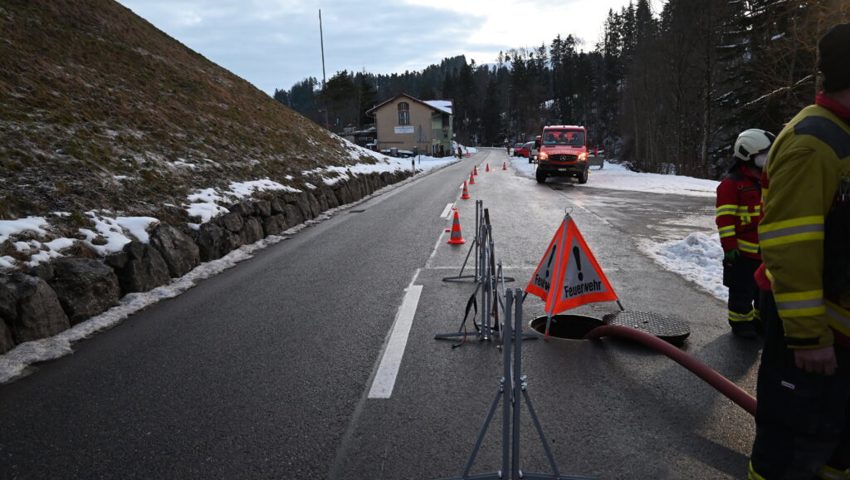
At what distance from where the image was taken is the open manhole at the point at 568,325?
216 inches

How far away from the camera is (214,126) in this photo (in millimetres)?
17781

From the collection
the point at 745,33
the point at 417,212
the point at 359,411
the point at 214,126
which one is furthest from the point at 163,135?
the point at 745,33

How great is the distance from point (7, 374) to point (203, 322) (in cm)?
180

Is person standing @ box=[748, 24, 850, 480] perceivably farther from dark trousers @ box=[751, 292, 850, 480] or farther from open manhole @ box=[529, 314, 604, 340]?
open manhole @ box=[529, 314, 604, 340]

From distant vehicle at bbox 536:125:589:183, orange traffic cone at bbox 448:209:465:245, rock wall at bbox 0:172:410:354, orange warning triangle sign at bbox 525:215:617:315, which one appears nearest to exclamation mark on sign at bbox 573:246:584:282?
orange warning triangle sign at bbox 525:215:617:315

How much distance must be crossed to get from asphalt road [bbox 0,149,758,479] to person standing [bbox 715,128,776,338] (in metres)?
0.30

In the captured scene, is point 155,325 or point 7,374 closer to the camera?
point 7,374

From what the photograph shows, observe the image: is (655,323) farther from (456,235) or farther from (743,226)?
(456,235)

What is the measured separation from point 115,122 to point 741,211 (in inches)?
542

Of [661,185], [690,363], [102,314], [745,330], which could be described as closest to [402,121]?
[661,185]

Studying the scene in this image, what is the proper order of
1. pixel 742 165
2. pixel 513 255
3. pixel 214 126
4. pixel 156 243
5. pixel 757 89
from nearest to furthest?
pixel 742 165, pixel 156 243, pixel 513 255, pixel 214 126, pixel 757 89

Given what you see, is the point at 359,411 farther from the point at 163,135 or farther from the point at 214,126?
the point at 214,126

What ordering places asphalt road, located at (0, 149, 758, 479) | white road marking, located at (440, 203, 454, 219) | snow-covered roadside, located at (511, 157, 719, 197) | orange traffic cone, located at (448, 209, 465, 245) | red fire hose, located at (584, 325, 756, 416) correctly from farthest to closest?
snow-covered roadside, located at (511, 157, 719, 197), white road marking, located at (440, 203, 454, 219), orange traffic cone, located at (448, 209, 465, 245), red fire hose, located at (584, 325, 756, 416), asphalt road, located at (0, 149, 758, 479)

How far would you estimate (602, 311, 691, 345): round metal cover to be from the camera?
196 inches
